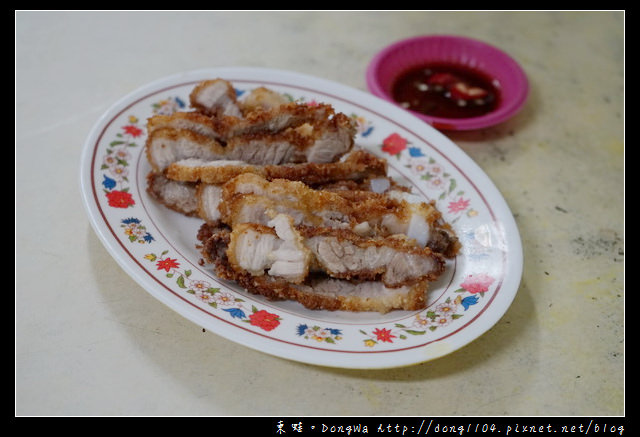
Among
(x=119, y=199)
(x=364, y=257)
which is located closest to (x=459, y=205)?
(x=364, y=257)

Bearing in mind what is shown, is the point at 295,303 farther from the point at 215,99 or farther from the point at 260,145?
the point at 215,99

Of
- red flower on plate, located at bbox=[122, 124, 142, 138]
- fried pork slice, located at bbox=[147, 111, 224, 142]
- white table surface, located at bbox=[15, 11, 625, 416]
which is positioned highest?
fried pork slice, located at bbox=[147, 111, 224, 142]

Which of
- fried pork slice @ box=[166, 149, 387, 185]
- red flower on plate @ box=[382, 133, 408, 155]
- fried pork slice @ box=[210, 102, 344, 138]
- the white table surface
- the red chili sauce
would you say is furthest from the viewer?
the red chili sauce

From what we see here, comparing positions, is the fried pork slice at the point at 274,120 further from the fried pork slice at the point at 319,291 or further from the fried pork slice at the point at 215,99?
the fried pork slice at the point at 319,291

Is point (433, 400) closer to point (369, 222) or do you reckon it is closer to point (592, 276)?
point (369, 222)

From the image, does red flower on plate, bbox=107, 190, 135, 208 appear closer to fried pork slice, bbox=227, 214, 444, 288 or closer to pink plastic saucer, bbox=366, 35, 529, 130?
fried pork slice, bbox=227, 214, 444, 288

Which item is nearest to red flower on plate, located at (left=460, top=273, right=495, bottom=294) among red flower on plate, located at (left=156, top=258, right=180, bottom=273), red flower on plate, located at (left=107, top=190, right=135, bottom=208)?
red flower on plate, located at (left=156, top=258, right=180, bottom=273)

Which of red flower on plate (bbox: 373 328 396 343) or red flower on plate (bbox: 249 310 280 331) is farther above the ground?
red flower on plate (bbox: 249 310 280 331)
